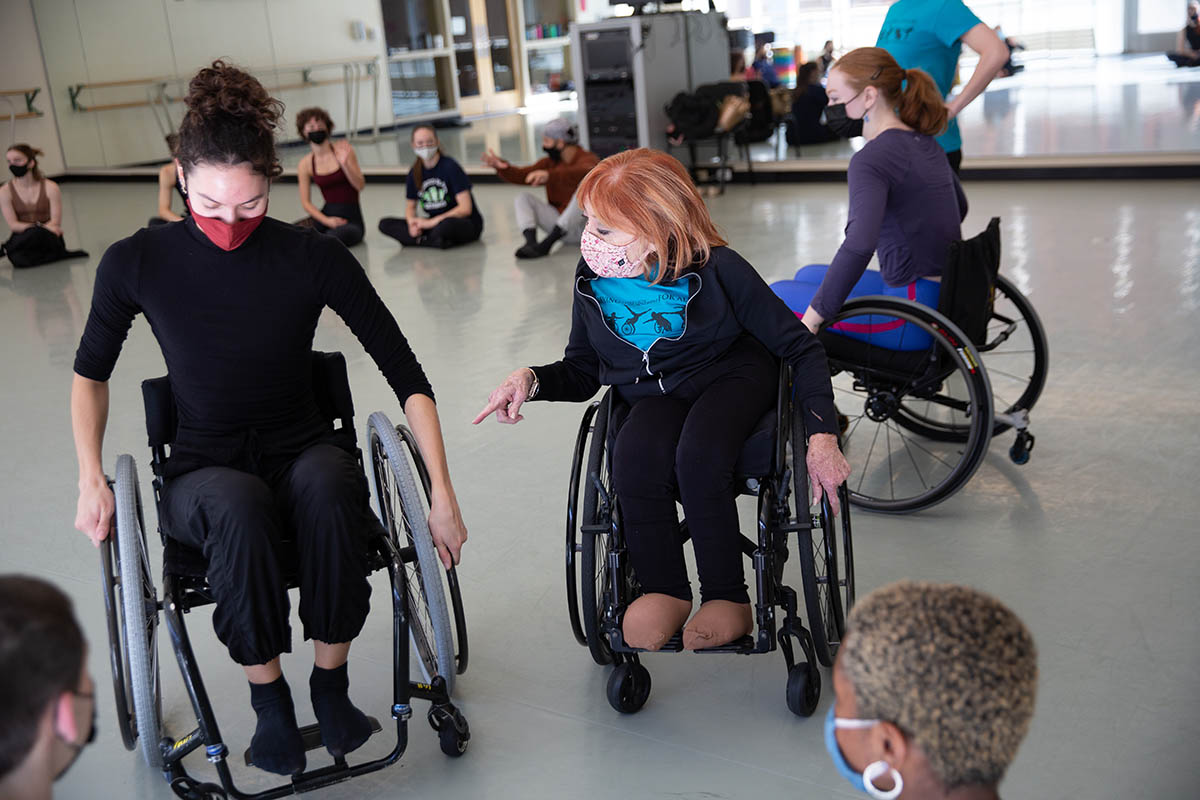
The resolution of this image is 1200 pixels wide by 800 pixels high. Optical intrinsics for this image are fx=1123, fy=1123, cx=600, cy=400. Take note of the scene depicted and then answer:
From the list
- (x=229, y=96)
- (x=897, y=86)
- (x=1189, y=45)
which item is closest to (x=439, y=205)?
(x=897, y=86)

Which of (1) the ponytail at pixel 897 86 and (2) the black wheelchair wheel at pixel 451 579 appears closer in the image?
(2) the black wheelchair wheel at pixel 451 579

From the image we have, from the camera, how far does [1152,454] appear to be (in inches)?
115

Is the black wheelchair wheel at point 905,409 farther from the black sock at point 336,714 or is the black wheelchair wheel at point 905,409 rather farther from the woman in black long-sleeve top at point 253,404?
the black sock at point 336,714

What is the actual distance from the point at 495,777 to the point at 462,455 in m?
1.55

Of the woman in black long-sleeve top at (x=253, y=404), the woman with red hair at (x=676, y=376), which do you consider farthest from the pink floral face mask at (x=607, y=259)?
the woman in black long-sleeve top at (x=253, y=404)

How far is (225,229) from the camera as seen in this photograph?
1.83m

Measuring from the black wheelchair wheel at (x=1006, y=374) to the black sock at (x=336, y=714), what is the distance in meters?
1.53

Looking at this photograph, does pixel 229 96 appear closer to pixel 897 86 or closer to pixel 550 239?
pixel 897 86

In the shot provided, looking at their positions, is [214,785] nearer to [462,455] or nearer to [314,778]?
[314,778]

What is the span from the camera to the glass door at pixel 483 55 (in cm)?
1170

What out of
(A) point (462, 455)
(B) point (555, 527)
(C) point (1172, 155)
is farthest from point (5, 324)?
(C) point (1172, 155)

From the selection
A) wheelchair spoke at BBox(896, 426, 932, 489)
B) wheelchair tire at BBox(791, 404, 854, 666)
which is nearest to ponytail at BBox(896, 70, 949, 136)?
wheelchair spoke at BBox(896, 426, 932, 489)

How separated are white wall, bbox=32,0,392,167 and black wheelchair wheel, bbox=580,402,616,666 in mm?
9855

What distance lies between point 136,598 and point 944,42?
2.95 m
